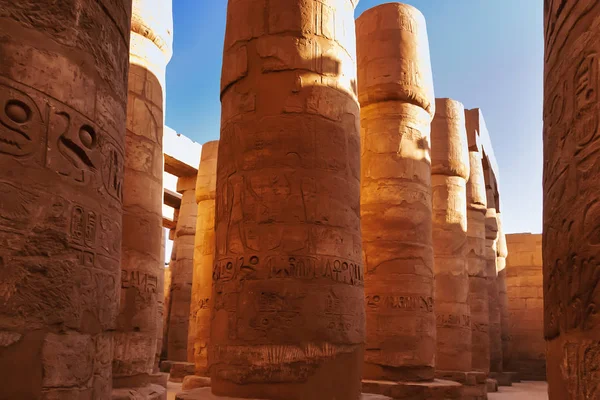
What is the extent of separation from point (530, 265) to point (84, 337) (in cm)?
2364

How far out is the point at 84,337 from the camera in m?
2.87

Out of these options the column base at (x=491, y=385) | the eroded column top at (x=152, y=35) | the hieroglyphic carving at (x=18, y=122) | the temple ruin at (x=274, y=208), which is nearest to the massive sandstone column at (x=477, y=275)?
the column base at (x=491, y=385)

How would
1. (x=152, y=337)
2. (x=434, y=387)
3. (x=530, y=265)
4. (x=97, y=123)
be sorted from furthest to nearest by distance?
(x=530, y=265), (x=434, y=387), (x=152, y=337), (x=97, y=123)

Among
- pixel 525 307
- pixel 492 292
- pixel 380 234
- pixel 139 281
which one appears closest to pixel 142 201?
pixel 139 281

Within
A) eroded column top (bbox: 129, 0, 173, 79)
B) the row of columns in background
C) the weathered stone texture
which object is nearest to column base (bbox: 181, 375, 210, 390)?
the row of columns in background

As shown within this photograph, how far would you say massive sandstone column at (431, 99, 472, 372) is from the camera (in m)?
13.7

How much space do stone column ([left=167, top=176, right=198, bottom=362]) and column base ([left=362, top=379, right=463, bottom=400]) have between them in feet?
33.0

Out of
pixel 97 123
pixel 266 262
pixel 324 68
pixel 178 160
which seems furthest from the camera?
pixel 178 160

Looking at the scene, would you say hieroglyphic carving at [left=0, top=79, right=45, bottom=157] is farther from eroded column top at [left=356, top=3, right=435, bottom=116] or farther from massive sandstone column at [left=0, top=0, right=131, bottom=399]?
eroded column top at [left=356, top=3, right=435, bottom=116]

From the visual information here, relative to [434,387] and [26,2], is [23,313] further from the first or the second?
[434,387]

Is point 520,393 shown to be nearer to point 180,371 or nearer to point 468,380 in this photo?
point 468,380

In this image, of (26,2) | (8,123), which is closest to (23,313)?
(8,123)

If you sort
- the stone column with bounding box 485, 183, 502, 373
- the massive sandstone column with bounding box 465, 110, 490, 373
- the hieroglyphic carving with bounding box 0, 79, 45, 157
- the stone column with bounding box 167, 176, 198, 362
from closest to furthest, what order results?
the hieroglyphic carving with bounding box 0, 79, 45, 157 → the massive sandstone column with bounding box 465, 110, 490, 373 → the stone column with bounding box 167, 176, 198, 362 → the stone column with bounding box 485, 183, 502, 373

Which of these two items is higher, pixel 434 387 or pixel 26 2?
pixel 26 2
